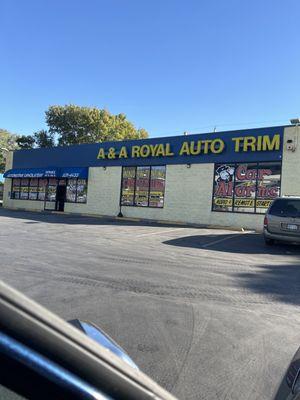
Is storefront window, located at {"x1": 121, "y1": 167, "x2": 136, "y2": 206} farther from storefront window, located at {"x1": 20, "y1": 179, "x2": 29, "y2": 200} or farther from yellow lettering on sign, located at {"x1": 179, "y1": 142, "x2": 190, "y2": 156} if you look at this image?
storefront window, located at {"x1": 20, "y1": 179, "x2": 29, "y2": 200}

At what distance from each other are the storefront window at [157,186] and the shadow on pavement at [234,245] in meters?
10.6

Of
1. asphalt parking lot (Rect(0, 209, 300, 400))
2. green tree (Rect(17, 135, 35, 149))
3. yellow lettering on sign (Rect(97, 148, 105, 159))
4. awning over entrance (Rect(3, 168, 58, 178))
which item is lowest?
asphalt parking lot (Rect(0, 209, 300, 400))

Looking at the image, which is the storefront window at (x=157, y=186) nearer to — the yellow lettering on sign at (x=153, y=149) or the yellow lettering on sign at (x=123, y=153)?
the yellow lettering on sign at (x=153, y=149)

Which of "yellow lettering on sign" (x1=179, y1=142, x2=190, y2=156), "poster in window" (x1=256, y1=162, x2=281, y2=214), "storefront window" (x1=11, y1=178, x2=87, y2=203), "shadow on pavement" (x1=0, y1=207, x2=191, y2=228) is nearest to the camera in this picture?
"poster in window" (x1=256, y1=162, x2=281, y2=214)

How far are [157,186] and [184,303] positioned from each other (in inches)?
881

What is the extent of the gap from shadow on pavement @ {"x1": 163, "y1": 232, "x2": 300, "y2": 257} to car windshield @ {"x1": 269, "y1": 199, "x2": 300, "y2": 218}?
118cm

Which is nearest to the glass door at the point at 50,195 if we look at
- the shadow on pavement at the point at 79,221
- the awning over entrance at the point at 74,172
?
the awning over entrance at the point at 74,172

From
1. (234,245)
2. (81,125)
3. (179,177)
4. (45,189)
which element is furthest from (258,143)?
(81,125)

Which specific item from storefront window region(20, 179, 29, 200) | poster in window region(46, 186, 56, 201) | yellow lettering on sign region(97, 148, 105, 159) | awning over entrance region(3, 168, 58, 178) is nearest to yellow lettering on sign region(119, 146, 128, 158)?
yellow lettering on sign region(97, 148, 105, 159)

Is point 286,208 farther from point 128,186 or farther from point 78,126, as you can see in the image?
point 78,126

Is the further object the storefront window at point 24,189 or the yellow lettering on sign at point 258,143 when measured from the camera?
the storefront window at point 24,189

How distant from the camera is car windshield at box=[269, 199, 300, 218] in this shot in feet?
50.5

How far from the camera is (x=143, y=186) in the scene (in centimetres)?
3002

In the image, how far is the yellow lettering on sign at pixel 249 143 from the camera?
24.8 m
